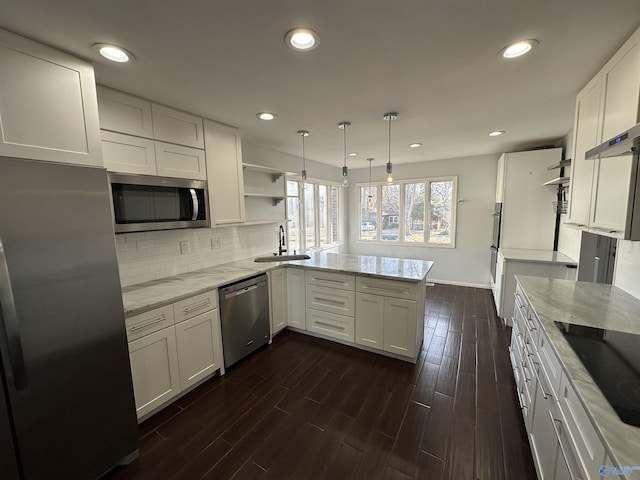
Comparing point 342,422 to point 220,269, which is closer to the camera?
point 342,422

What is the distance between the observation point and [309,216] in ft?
16.4

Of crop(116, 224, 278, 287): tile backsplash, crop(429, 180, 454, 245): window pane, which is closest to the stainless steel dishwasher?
crop(116, 224, 278, 287): tile backsplash

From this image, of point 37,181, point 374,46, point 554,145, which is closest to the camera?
point 37,181

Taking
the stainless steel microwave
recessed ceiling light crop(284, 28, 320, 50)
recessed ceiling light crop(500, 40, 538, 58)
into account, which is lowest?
the stainless steel microwave

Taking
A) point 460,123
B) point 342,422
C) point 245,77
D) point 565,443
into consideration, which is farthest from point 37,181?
point 460,123

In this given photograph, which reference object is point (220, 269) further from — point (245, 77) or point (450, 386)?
point (450, 386)

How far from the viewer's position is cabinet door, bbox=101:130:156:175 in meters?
1.89

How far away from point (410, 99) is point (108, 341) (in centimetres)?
277

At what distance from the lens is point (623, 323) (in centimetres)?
148

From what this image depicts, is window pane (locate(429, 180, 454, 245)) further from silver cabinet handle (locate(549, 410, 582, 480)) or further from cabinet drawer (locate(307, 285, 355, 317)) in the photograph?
silver cabinet handle (locate(549, 410, 582, 480))

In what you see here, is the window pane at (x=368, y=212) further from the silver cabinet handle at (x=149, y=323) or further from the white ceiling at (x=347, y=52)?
the silver cabinet handle at (x=149, y=323)

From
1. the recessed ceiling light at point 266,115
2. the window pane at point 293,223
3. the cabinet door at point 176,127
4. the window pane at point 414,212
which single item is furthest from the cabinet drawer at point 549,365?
the window pane at point 414,212

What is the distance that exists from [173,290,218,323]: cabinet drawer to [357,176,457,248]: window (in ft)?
13.4

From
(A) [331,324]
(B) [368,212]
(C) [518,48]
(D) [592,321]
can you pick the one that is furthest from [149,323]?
(B) [368,212]
